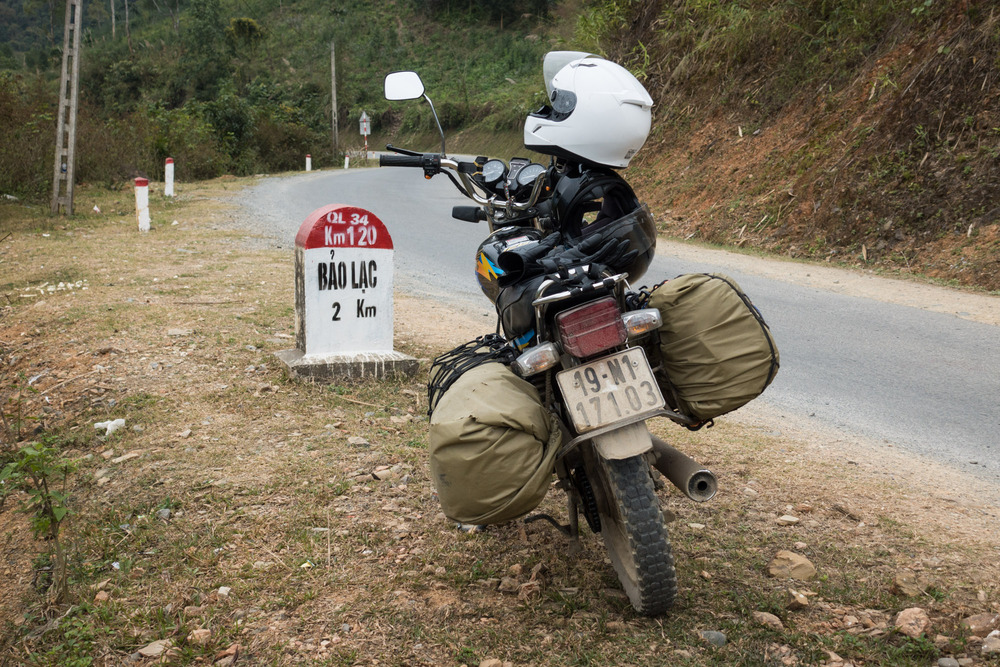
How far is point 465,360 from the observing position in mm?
3223

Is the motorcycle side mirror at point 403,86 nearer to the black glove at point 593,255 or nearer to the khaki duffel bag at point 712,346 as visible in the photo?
the black glove at point 593,255

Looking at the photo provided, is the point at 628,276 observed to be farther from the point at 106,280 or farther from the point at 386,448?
the point at 106,280

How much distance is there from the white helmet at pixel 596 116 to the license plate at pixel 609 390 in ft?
2.43

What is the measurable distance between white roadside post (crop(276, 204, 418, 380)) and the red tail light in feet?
9.49

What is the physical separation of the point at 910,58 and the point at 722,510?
11.2 m

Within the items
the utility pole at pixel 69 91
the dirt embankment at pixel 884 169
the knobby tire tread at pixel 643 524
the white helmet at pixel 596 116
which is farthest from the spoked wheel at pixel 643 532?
the utility pole at pixel 69 91

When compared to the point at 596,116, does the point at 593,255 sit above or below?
below

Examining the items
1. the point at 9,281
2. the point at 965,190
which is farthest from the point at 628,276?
the point at 965,190

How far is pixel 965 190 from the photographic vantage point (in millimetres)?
10328

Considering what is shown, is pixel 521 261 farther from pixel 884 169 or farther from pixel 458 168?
pixel 884 169

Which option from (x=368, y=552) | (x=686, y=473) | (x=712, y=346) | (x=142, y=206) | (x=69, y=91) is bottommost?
(x=142, y=206)

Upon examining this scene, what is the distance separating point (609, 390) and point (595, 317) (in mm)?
224

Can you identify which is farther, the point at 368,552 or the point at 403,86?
the point at 403,86

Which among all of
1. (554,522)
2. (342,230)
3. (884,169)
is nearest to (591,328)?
(554,522)
